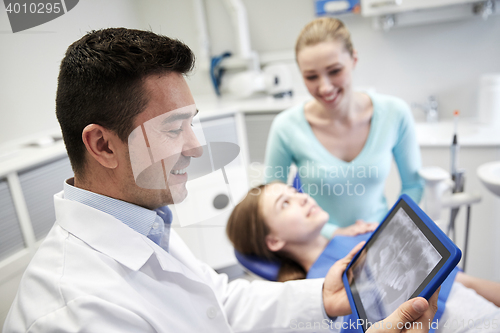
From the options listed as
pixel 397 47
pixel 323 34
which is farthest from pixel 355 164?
pixel 397 47

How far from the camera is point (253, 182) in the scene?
1.27 metres

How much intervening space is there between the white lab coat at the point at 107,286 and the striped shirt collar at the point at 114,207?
2 centimetres

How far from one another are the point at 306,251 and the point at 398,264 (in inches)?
23.8

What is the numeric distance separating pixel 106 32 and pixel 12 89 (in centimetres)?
22

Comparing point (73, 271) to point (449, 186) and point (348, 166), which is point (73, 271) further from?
point (449, 186)

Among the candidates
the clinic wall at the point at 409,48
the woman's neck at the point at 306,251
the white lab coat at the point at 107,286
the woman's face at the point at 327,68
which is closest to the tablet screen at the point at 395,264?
the white lab coat at the point at 107,286

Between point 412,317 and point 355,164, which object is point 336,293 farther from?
point 355,164

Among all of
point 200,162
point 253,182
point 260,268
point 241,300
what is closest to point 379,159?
point 253,182

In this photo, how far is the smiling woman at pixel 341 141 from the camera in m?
1.17

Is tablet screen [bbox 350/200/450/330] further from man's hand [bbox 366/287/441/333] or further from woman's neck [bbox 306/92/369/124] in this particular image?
woman's neck [bbox 306/92/369/124]

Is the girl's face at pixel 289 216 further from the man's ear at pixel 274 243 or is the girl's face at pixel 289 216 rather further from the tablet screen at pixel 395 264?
the tablet screen at pixel 395 264

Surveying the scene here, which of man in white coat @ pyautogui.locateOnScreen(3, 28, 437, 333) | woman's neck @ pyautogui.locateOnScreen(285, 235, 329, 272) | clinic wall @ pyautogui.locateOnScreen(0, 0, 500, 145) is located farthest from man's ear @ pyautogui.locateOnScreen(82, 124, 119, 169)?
woman's neck @ pyautogui.locateOnScreen(285, 235, 329, 272)

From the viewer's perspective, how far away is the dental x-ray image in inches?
23.1

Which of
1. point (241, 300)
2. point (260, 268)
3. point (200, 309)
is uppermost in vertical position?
point (200, 309)
